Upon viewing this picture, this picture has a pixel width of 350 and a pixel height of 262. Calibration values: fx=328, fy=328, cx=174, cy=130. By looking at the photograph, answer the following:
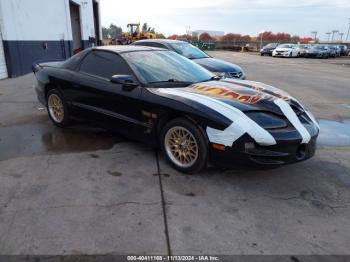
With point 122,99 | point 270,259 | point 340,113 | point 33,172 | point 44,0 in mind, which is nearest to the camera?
point 270,259

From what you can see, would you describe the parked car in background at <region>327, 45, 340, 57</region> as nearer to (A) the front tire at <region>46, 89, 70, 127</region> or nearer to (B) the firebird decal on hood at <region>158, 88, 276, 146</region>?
(A) the front tire at <region>46, 89, 70, 127</region>

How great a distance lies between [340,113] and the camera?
7340mm

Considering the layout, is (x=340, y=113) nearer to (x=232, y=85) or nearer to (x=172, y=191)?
(x=232, y=85)

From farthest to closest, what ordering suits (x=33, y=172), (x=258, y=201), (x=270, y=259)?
1. (x=33, y=172)
2. (x=258, y=201)
3. (x=270, y=259)

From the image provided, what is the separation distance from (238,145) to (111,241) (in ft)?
5.14

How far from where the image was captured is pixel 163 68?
4535 mm

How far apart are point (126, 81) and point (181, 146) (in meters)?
1.09

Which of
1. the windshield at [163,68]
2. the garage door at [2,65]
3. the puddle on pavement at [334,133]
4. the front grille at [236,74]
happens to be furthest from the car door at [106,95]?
the garage door at [2,65]

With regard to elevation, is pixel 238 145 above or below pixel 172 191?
above

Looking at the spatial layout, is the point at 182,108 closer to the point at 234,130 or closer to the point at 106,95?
the point at 234,130

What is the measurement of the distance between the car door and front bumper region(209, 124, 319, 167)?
1.28 m

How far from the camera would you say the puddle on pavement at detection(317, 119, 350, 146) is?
5.22 meters

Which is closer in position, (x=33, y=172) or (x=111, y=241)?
(x=111, y=241)

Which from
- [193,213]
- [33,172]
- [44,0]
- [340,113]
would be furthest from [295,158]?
[44,0]
